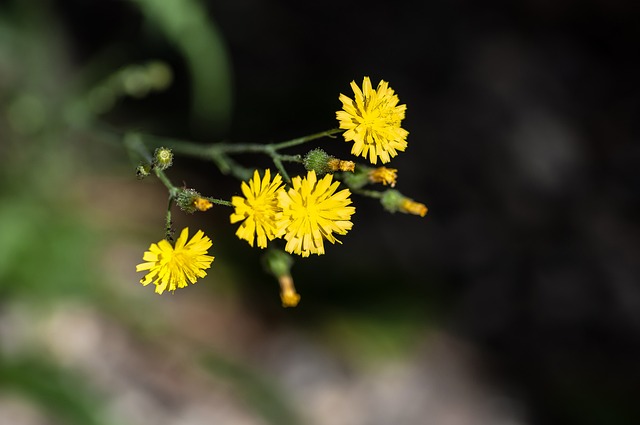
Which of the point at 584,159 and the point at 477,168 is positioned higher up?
the point at 584,159

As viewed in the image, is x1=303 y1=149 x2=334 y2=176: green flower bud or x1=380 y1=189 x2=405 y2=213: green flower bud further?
x1=380 y1=189 x2=405 y2=213: green flower bud

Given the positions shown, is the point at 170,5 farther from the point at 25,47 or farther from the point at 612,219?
the point at 612,219

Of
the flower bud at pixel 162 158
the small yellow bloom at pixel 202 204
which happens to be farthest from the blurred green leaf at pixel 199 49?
the small yellow bloom at pixel 202 204

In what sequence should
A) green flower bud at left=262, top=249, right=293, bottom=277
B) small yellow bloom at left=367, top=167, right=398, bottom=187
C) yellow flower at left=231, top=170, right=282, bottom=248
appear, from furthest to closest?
green flower bud at left=262, top=249, right=293, bottom=277
small yellow bloom at left=367, top=167, right=398, bottom=187
yellow flower at left=231, top=170, right=282, bottom=248

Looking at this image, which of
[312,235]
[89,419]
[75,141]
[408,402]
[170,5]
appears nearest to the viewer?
[312,235]

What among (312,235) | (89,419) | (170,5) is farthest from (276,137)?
(312,235)

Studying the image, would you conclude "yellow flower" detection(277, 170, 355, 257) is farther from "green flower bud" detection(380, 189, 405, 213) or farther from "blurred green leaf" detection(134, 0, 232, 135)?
"blurred green leaf" detection(134, 0, 232, 135)

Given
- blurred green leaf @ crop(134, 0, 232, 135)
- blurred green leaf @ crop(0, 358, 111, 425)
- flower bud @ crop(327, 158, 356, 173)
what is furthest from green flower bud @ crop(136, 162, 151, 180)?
blurred green leaf @ crop(0, 358, 111, 425)
